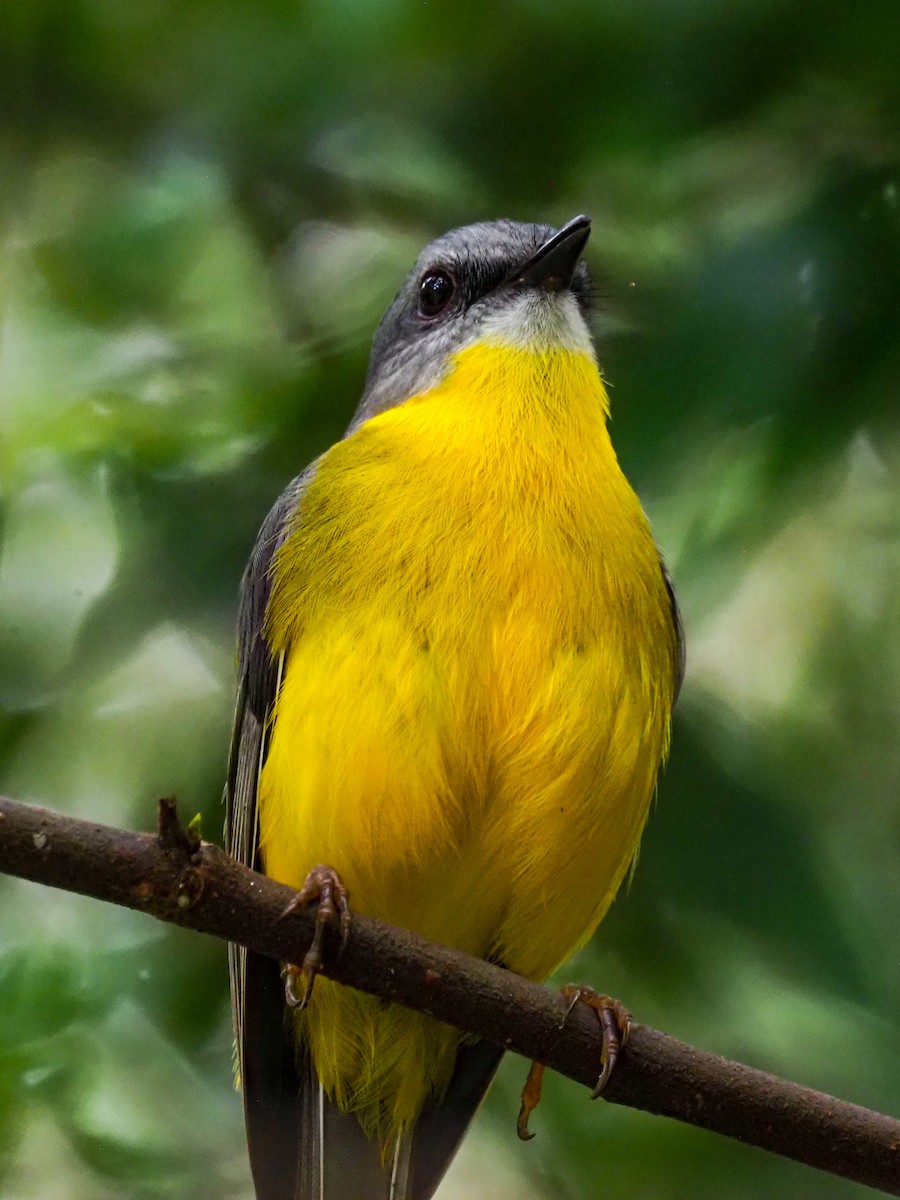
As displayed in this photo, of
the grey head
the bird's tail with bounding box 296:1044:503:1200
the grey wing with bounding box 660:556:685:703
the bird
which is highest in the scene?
the grey head

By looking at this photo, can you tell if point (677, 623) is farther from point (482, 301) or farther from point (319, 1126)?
point (319, 1126)

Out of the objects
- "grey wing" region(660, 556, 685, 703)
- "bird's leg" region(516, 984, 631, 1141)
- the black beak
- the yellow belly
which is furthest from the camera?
the black beak

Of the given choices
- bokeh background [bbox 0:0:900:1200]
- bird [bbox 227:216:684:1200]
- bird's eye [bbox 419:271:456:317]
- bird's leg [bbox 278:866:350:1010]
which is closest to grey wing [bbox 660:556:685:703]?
bird [bbox 227:216:684:1200]

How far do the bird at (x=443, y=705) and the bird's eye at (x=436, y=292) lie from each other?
0.28ft

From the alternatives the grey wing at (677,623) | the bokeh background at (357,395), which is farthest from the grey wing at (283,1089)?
the grey wing at (677,623)

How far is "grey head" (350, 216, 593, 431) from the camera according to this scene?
3723 mm

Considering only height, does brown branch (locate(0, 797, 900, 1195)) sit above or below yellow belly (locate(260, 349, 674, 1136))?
below

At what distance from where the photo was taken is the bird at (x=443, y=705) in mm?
3078

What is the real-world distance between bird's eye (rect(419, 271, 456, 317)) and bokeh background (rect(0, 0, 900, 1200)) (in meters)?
0.27

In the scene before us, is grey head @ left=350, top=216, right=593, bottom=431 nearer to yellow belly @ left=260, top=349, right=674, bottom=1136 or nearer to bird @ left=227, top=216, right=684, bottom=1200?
bird @ left=227, top=216, right=684, bottom=1200

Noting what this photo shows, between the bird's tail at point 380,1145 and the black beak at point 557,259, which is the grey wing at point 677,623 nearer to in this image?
the black beak at point 557,259

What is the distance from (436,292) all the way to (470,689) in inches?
51.0

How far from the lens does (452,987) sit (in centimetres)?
263

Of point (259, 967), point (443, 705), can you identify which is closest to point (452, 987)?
point (443, 705)
